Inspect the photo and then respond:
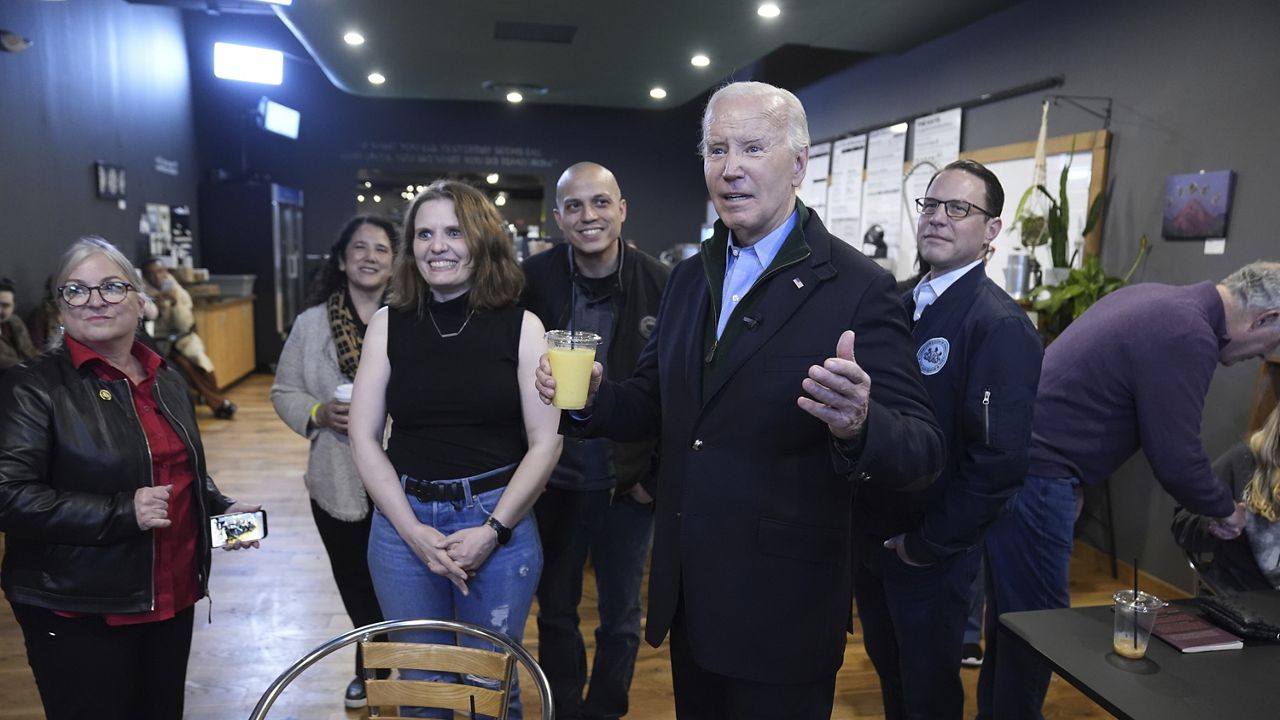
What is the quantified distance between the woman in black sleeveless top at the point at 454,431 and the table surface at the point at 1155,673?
3.53 ft

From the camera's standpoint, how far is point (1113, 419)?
209 cm

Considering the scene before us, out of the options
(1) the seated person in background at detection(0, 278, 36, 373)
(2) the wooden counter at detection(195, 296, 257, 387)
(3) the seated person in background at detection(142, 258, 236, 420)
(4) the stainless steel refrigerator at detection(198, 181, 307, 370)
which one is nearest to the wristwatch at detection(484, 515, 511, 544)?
(1) the seated person in background at detection(0, 278, 36, 373)

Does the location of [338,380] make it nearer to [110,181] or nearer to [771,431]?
[771,431]

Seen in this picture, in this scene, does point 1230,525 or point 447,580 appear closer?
point 447,580

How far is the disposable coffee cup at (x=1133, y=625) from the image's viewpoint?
1.40 metres

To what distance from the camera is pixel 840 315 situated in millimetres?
1254

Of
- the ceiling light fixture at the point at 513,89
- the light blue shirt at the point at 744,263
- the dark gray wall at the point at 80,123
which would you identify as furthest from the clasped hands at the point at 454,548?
the ceiling light fixture at the point at 513,89

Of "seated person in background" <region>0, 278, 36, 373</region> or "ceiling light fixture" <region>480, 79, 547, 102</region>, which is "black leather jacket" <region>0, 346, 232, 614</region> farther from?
"ceiling light fixture" <region>480, 79, 547, 102</region>

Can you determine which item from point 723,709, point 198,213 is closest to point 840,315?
point 723,709

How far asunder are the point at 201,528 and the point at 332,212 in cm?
969

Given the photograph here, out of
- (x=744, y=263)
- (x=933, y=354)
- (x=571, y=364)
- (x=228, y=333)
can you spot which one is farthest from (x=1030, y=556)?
(x=228, y=333)

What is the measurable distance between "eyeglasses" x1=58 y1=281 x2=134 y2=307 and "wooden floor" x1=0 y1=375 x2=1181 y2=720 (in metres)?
1.59

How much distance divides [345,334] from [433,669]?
1.30 m

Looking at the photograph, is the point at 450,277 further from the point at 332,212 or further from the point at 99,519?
the point at 332,212
